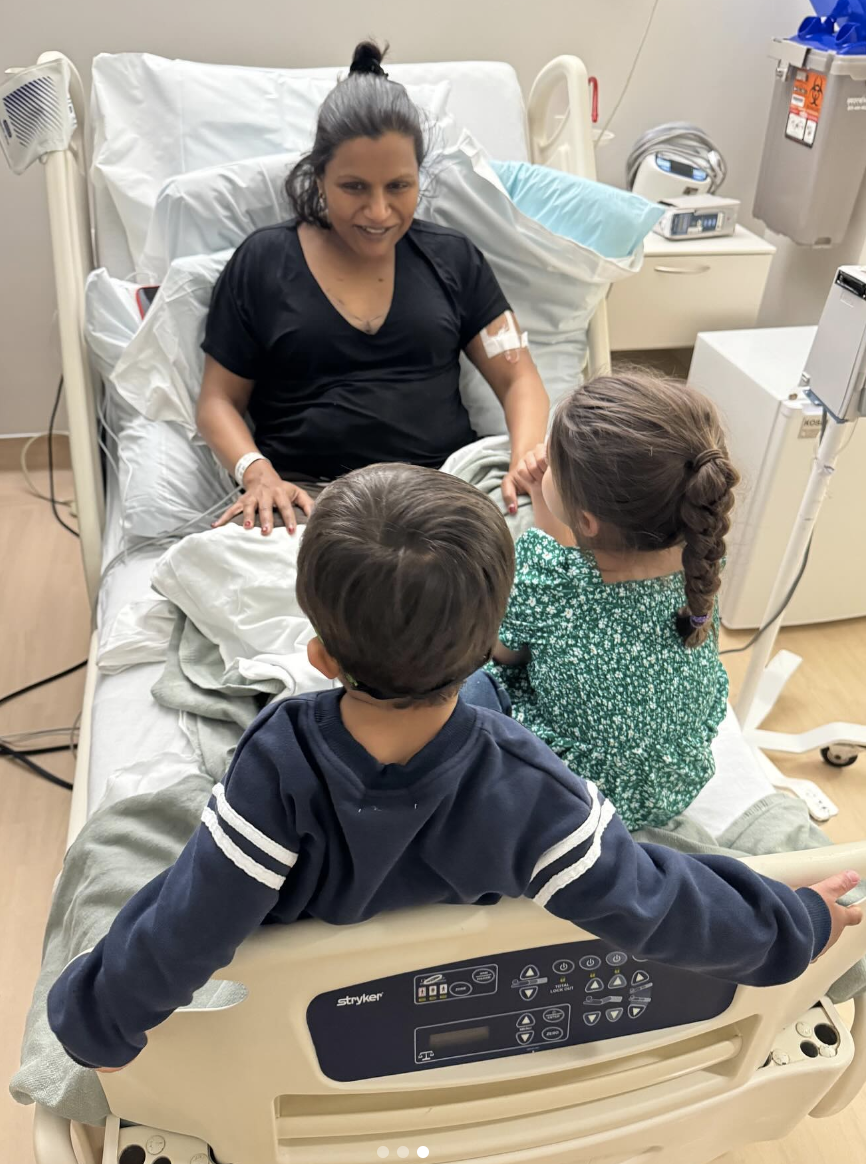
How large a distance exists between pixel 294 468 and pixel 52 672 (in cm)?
82

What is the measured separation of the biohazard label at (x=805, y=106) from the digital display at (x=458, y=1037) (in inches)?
85.6

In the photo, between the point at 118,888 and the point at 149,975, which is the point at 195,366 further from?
the point at 149,975

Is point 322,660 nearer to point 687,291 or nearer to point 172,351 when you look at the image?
point 172,351

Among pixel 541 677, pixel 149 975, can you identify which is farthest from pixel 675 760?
pixel 149 975

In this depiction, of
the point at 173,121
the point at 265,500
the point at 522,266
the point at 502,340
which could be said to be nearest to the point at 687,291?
the point at 522,266

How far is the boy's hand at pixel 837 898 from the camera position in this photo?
91 centimetres

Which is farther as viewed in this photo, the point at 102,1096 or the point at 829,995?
the point at 829,995

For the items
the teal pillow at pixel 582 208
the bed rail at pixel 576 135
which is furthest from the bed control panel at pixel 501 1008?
the teal pillow at pixel 582 208

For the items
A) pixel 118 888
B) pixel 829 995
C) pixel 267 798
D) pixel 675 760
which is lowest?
pixel 829 995

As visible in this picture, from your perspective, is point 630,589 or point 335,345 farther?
point 335,345

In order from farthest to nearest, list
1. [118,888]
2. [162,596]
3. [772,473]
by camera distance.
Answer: [772,473] → [162,596] → [118,888]

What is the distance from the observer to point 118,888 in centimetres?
105

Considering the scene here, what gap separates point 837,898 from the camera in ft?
3.01

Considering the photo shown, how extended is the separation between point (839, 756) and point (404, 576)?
169 cm
